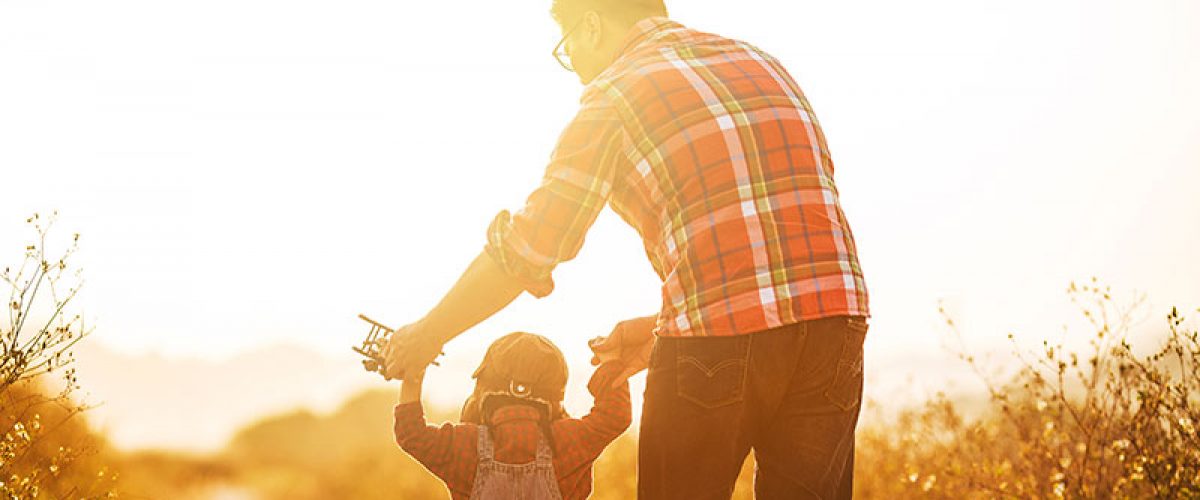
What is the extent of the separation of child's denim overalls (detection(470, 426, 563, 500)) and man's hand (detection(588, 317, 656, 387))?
1.47 feet

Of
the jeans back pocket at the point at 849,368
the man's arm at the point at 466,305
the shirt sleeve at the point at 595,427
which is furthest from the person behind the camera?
the shirt sleeve at the point at 595,427

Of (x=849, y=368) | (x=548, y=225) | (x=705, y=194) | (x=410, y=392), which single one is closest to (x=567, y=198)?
(x=548, y=225)

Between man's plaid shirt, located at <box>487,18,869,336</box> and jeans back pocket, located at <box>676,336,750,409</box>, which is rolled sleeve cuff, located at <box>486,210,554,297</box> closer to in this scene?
man's plaid shirt, located at <box>487,18,869,336</box>

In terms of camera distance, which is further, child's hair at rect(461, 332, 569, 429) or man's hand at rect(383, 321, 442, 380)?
child's hair at rect(461, 332, 569, 429)

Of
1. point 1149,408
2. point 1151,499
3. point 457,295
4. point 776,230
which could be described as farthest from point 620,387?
point 1151,499

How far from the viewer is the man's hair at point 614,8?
90.0 inches

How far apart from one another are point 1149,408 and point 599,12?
3311 mm

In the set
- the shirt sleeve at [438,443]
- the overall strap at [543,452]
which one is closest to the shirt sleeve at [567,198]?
the shirt sleeve at [438,443]

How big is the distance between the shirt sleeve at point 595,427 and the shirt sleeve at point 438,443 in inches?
11.7

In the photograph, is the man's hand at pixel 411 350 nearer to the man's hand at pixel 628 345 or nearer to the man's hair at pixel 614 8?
the man's hand at pixel 628 345

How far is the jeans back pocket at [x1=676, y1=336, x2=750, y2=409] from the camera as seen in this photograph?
1.87m

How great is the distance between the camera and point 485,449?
2.94 m

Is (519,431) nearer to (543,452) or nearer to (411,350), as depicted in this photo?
(543,452)

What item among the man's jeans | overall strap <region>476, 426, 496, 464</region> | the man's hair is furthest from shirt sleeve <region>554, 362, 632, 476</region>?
the man's hair
